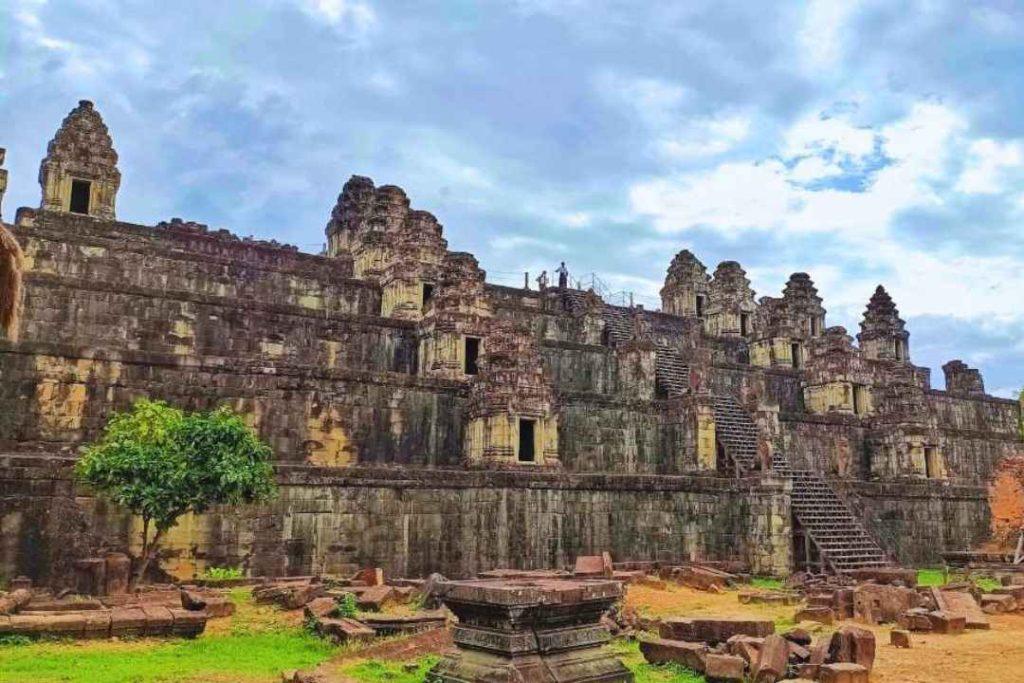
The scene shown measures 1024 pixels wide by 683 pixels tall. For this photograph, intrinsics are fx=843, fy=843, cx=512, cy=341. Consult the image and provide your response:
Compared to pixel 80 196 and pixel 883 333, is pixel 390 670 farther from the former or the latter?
pixel 883 333

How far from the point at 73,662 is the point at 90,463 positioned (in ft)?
15.9

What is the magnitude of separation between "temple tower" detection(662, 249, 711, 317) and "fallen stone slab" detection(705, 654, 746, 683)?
101 ft

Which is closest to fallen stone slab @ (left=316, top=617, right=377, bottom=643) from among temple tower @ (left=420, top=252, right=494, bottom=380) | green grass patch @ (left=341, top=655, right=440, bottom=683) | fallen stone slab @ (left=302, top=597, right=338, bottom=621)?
fallen stone slab @ (left=302, top=597, right=338, bottom=621)

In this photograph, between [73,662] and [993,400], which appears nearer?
[73,662]

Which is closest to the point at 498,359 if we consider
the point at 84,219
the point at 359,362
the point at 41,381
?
the point at 359,362

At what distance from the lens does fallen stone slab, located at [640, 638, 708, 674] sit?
9352 millimetres

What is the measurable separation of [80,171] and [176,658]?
23.3 meters

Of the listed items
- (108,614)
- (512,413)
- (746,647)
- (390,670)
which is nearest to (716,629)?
(746,647)

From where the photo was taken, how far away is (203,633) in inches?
452

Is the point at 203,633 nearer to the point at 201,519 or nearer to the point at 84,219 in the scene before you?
the point at 201,519

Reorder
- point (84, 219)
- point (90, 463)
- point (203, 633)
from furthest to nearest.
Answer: point (84, 219), point (90, 463), point (203, 633)

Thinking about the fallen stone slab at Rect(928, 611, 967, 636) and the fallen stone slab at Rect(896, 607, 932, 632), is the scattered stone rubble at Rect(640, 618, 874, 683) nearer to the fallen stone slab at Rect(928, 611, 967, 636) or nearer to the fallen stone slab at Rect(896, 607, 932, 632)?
the fallen stone slab at Rect(896, 607, 932, 632)

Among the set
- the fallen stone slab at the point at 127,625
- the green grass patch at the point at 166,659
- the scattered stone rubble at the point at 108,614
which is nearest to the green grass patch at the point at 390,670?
the green grass patch at the point at 166,659

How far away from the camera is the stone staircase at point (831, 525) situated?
20859 millimetres
